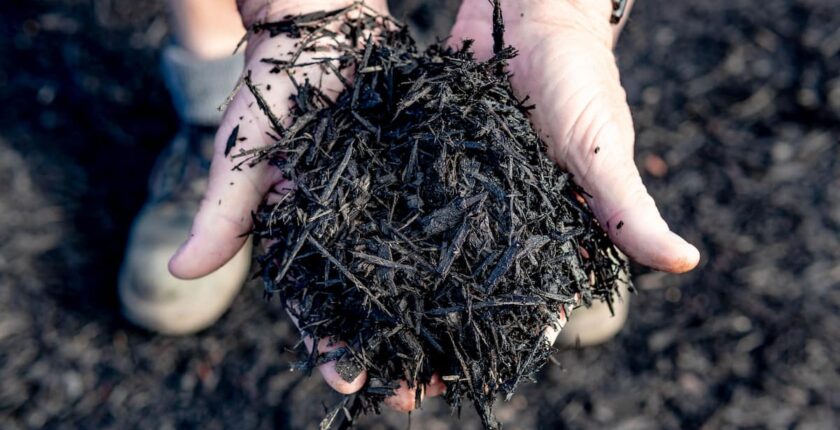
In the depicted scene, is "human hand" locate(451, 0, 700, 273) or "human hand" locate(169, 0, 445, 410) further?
"human hand" locate(169, 0, 445, 410)

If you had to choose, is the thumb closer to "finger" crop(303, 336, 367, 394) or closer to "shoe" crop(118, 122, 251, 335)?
"finger" crop(303, 336, 367, 394)

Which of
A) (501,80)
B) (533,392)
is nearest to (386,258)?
(501,80)

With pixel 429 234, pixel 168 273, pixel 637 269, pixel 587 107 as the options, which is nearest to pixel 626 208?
pixel 587 107

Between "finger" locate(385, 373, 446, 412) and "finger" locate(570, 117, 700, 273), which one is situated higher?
"finger" locate(570, 117, 700, 273)

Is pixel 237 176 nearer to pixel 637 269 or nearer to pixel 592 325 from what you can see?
pixel 592 325

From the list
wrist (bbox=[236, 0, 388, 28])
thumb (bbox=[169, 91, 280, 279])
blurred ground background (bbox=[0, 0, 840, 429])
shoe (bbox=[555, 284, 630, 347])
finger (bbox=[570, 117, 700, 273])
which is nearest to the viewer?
finger (bbox=[570, 117, 700, 273])

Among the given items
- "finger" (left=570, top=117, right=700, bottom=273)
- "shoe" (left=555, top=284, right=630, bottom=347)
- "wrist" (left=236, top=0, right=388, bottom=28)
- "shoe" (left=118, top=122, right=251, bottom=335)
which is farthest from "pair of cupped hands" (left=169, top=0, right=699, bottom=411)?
"shoe" (left=555, top=284, right=630, bottom=347)

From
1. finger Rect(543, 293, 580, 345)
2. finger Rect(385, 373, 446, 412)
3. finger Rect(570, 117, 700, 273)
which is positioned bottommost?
finger Rect(385, 373, 446, 412)
